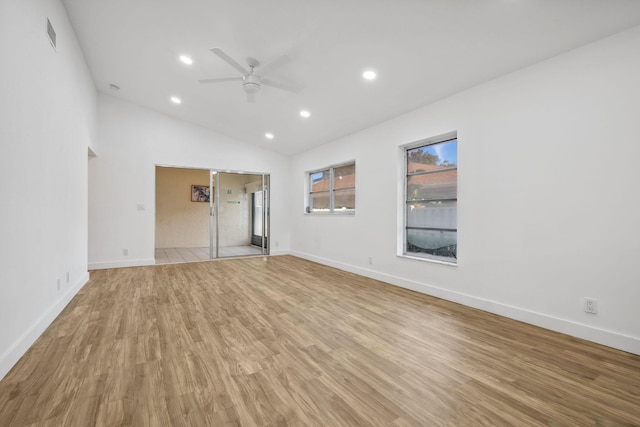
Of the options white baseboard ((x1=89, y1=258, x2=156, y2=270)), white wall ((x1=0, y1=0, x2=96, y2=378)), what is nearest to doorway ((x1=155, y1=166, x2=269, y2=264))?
white baseboard ((x1=89, y1=258, x2=156, y2=270))

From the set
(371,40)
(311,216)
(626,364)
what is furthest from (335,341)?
(311,216)

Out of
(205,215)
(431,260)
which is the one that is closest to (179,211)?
(205,215)

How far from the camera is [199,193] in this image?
9320 mm

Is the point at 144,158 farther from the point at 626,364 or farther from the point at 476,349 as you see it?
the point at 626,364

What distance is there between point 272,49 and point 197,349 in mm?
3317

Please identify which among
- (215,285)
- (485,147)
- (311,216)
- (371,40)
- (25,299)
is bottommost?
(215,285)

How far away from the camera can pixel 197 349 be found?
7.54 feet

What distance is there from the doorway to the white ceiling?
337cm

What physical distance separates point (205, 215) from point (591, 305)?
9.44 m

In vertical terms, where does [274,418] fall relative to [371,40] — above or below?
A: below

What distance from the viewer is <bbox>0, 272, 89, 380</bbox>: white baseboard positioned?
193 cm

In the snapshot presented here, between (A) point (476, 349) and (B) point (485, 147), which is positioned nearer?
(A) point (476, 349)

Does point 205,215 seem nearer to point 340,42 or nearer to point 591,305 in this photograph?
point 340,42

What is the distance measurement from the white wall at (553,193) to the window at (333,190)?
6.44 ft
